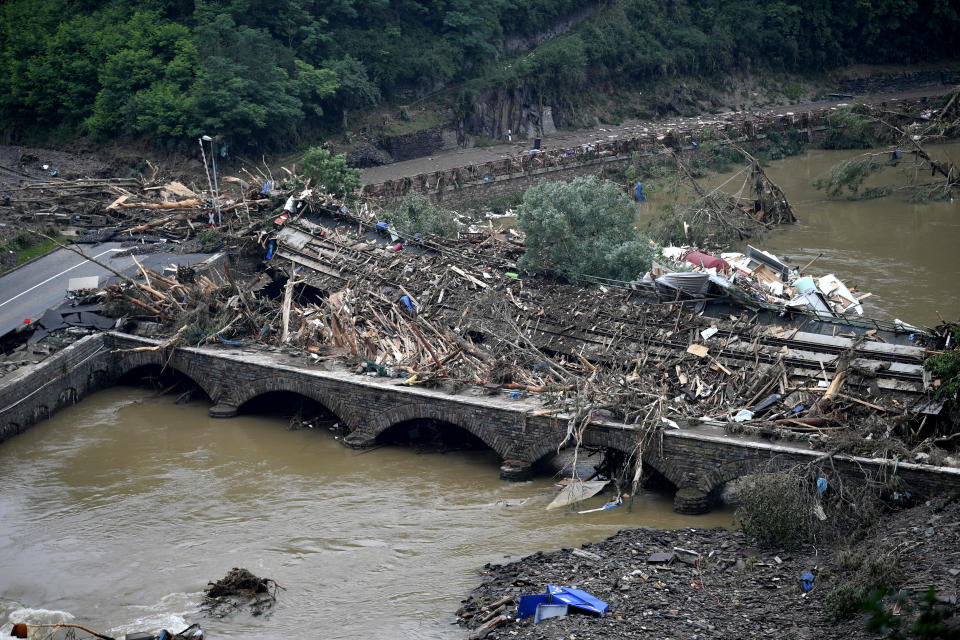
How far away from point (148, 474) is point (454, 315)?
8302mm

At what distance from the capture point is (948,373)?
16.9 metres

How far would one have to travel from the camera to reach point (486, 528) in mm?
18391

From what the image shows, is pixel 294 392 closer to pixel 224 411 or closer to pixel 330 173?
pixel 224 411

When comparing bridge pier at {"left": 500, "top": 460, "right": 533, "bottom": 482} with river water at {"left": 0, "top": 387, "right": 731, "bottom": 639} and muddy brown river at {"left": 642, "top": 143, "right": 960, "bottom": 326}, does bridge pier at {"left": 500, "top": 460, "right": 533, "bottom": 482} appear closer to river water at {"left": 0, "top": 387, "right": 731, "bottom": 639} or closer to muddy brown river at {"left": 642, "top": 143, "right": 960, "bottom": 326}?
river water at {"left": 0, "top": 387, "right": 731, "bottom": 639}

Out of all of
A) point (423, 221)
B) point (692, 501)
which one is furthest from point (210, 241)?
point (692, 501)

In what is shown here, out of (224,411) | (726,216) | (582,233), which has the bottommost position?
(224,411)

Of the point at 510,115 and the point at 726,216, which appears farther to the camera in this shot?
the point at 510,115

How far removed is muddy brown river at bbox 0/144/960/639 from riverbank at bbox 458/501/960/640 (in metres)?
0.87

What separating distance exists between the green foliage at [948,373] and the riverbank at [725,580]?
219 cm

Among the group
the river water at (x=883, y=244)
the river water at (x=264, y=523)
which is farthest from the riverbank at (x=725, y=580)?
the river water at (x=883, y=244)

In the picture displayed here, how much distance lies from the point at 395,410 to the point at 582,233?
7.98 m

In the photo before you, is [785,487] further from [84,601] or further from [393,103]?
[393,103]

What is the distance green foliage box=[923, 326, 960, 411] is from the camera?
16500mm

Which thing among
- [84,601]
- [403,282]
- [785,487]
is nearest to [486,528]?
[785,487]
